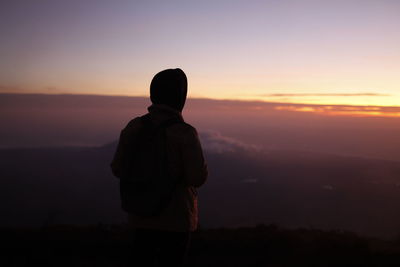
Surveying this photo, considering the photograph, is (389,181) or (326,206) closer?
(326,206)

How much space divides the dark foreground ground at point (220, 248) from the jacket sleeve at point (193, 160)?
395 cm

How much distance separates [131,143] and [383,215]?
419 feet

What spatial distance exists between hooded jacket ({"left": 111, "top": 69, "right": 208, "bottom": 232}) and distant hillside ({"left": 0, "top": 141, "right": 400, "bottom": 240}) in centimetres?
9438

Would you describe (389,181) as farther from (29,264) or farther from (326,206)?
(29,264)

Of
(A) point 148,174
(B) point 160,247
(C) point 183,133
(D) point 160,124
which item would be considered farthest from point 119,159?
(B) point 160,247

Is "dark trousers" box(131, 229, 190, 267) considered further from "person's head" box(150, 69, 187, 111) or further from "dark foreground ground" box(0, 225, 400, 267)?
"dark foreground ground" box(0, 225, 400, 267)

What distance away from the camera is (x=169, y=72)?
3.30 metres

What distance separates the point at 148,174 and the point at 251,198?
151 metres

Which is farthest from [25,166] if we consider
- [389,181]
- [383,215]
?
[389,181]

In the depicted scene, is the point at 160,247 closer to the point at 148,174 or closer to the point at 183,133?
the point at 148,174

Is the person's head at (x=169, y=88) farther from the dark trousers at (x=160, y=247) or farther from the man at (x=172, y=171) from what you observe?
the dark trousers at (x=160, y=247)

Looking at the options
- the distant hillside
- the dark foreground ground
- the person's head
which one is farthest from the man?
the distant hillside

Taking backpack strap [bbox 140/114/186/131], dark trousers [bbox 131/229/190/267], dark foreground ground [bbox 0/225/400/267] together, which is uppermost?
backpack strap [bbox 140/114/186/131]

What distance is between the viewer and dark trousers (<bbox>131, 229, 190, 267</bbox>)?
125 inches
